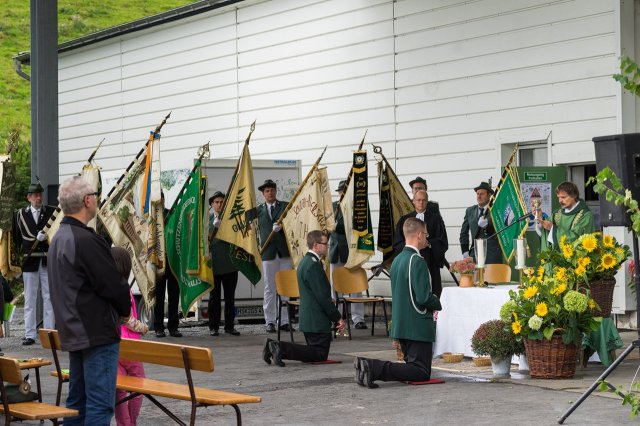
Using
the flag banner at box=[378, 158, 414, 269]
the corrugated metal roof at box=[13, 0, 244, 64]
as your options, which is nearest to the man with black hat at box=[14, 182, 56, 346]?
the flag banner at box=[378, 158, 414, 269]

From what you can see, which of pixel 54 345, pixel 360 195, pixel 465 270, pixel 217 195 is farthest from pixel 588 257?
pixel 217 195

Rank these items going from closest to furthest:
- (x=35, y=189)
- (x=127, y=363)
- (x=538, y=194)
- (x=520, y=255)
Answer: (x=127, y=363)
(x=520, y=255)
(x=538, y=194)
(x=35, y=189)

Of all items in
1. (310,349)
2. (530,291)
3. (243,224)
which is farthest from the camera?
(243,224)

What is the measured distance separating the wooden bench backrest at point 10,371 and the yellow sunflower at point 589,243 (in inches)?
233

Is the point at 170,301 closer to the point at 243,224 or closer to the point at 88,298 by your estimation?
the point at 243,224

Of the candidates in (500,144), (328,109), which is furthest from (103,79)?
(500,144)

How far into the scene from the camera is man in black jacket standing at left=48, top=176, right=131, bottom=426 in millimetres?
6996

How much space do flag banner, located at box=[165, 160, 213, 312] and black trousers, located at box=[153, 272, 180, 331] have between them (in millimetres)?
343

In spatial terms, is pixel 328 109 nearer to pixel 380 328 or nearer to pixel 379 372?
pixel 380 328

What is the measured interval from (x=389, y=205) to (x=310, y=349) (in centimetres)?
457

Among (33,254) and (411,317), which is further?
(33,254)

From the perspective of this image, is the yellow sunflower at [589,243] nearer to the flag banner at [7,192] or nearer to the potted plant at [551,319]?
the potted plant at [551,319]

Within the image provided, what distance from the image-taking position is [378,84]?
65.0ft

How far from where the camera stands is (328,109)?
20.9 meters
